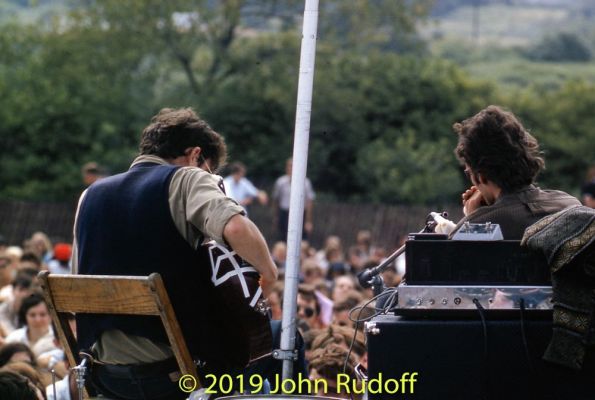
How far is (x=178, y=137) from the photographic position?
4777 mm

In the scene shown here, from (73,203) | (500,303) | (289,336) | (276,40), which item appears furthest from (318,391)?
(276,40)

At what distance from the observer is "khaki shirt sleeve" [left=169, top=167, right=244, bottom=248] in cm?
428

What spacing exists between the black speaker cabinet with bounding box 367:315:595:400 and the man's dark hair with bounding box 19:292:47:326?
5.68 meters

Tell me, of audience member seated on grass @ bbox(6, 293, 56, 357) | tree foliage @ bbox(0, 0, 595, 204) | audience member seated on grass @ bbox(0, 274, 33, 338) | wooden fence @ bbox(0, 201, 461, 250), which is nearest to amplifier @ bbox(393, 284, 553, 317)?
audience member seated on grass @ bbox(6, 293, 56, 357)

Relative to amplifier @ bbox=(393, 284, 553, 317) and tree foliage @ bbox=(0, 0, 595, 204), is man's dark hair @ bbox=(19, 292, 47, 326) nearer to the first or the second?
amplifier @ bbox=(393, 284, 553, 317)

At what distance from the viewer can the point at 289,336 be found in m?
4.78

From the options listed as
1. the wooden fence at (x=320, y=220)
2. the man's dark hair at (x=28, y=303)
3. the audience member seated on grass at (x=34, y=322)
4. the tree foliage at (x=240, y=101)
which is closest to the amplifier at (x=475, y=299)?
the audience member seated on grass at (x=34, y=322)

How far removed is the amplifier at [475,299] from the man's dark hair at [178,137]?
3.80ft

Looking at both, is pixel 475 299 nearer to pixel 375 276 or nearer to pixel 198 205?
pixel 375 276

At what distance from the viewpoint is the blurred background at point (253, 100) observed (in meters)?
28.0

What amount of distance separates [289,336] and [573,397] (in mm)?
1205

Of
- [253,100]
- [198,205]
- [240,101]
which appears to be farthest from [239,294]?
[253,100]

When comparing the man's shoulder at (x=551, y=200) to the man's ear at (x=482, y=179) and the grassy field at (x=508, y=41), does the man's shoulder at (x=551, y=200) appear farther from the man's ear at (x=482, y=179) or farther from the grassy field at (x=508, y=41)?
the grassy field at (x=508, y=41)

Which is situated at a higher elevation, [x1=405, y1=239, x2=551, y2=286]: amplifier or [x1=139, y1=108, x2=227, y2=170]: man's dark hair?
[x1=139, y1=108, x2=227, y2=170]: man's dark hair
